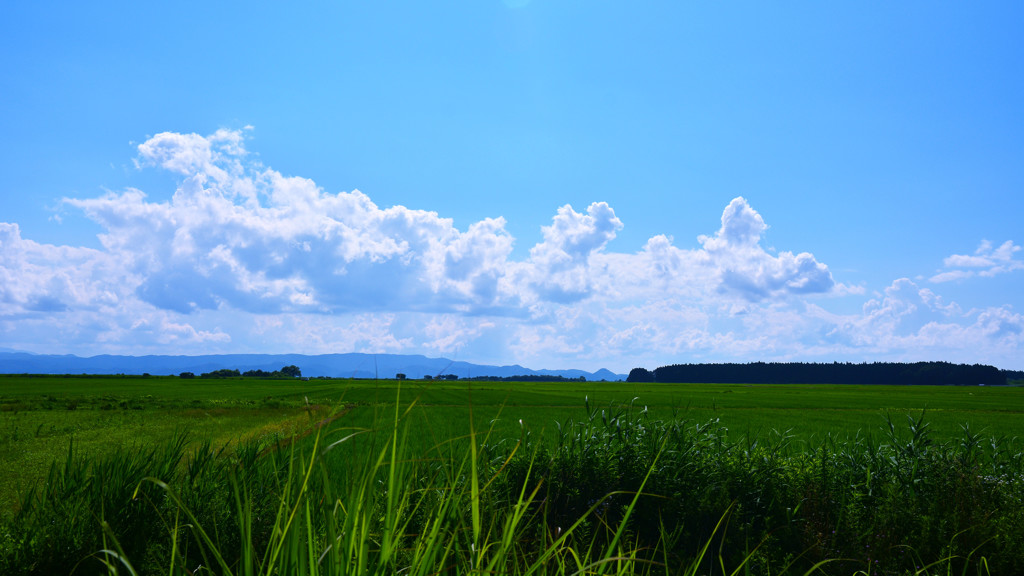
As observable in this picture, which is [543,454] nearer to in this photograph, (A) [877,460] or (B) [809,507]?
(B) [809,507]

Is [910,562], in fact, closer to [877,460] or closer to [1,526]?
[877,460]

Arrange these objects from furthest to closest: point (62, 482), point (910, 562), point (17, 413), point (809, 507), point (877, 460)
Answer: point (17, 413)
point (877, 460)
point (809, 507)
point (910, 562)
point (62, 482)

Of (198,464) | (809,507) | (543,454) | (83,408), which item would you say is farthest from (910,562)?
(83,408)

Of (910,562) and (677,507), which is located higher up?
(677,507)

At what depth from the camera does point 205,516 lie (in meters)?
6.21

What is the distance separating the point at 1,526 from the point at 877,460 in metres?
11.5

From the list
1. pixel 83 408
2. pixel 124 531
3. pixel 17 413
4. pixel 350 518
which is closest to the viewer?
pixel 350 518

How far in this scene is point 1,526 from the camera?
5.51m

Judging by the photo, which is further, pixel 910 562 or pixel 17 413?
pixel 17 413

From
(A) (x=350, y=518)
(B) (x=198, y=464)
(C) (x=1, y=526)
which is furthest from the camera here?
(B) (x=198, y=464)

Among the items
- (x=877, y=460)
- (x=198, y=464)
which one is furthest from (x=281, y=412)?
(x=877, y=460)

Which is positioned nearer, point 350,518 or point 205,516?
point 350,518

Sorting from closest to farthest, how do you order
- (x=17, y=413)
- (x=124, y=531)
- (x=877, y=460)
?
(x=124, y=531) < (x=877, y=460) < (x=17, y=413)

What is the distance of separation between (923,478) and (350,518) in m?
9.57
